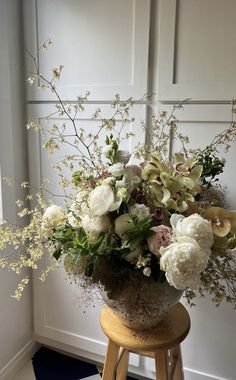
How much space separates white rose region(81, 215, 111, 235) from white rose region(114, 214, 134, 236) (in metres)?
0.03

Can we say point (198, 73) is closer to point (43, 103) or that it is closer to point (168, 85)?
point (168, 85)

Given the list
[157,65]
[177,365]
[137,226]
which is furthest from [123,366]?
[157,65]

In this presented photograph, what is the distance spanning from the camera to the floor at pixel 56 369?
1.56m

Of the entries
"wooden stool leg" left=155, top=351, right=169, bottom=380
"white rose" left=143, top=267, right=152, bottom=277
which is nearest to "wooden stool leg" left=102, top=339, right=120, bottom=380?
"wooden stool leg" left=155, top=351, right=169, bottom=380

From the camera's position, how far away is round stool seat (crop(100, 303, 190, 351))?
0.86m

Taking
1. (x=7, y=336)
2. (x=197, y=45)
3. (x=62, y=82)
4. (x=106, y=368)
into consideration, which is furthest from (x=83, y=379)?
(x=197, y=45)

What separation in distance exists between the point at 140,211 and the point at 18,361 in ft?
4.31

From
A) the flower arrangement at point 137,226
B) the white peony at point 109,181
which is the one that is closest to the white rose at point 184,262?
the flower arrangement at point 137,226

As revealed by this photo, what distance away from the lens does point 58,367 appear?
5.32 feet

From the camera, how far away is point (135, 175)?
2.59ft

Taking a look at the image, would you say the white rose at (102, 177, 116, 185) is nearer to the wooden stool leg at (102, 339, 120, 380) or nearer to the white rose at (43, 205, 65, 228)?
the white rose at (43, 205, 65, 228)

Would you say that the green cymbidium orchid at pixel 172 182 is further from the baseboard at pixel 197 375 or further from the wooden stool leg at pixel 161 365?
the baseboard at pixel 197 375

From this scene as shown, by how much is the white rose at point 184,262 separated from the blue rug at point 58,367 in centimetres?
118

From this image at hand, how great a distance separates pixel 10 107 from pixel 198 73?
2.65ft
